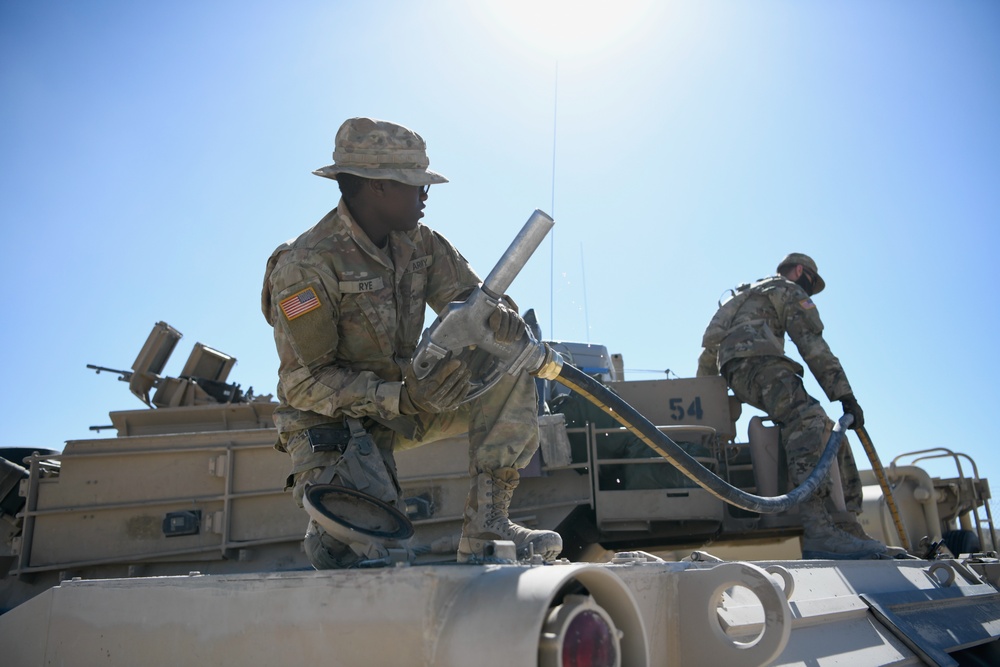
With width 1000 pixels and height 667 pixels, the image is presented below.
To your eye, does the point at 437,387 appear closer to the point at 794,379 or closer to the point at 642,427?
the point at 642,427

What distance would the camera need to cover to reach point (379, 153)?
124 inches

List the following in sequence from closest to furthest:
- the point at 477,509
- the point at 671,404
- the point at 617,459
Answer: the point at 477,509, the point at 617,459, the point at 671,404

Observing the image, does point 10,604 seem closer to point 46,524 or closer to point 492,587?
point 46,524

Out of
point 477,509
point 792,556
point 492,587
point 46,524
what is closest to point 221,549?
point 46,524

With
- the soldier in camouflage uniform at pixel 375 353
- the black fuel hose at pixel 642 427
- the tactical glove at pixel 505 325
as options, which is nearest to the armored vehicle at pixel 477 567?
the black fuel hose at pixel 642 427

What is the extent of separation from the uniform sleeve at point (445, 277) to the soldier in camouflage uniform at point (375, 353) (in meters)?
0.05

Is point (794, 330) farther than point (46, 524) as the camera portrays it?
Yes

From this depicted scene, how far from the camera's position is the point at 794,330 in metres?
5.98

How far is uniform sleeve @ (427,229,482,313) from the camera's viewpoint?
349 centimetres

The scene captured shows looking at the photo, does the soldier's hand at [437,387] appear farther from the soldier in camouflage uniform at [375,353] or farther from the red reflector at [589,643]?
the red reflector at [589,643]

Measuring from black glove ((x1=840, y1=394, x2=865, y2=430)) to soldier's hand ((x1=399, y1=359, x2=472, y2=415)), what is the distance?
372 cm

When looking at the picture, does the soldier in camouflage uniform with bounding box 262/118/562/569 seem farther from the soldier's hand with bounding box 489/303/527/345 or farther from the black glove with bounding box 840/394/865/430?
the black glove with bounding box 840/394/865/430

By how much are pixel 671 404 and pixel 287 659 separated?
4315 mm

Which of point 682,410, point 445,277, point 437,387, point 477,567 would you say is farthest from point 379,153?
point 682,410
